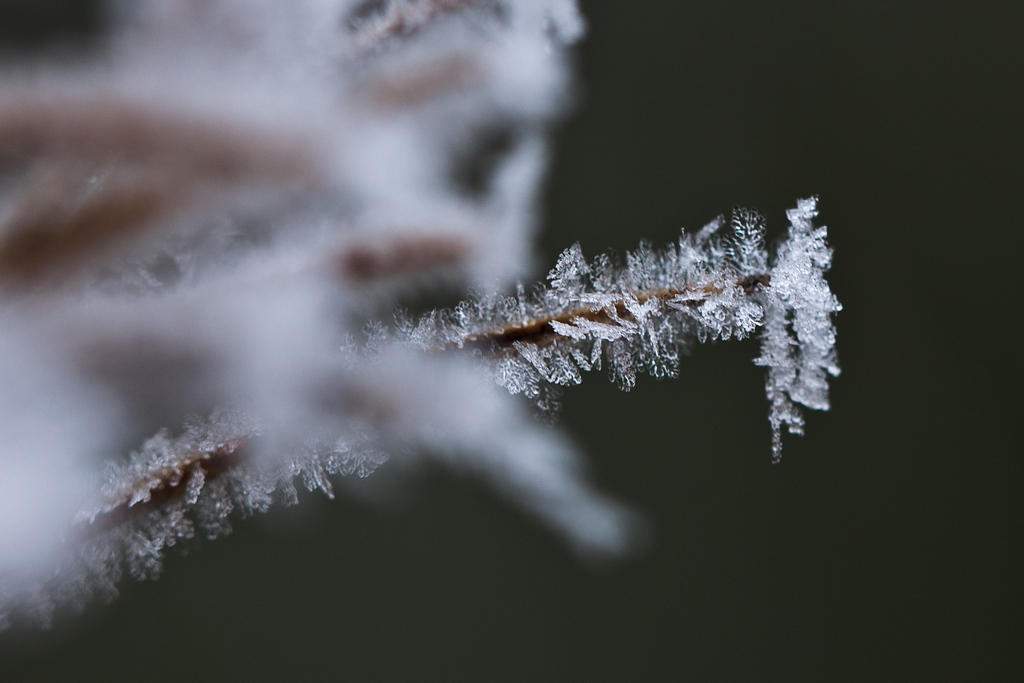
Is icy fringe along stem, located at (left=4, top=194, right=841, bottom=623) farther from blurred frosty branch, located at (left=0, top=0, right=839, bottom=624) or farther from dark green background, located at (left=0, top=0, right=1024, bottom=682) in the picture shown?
dark green background, located at (left=0, top=0, right=1024, bottom=682)

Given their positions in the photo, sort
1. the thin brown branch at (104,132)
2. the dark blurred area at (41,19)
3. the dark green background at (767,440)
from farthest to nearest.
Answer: the dark green background at (767,440) → the dark blurred area at (41,19) → the thin brown branch at (104,132)

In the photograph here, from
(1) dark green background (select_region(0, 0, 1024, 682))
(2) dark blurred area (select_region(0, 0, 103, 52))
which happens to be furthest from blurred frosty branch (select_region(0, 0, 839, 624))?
(1) dark green background (select_region(0, 0, 1024, 682))

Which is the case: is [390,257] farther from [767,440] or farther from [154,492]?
[767,440]

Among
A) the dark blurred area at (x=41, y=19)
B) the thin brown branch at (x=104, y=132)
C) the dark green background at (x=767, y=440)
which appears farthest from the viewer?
the dark green background at (x=767, y=440)

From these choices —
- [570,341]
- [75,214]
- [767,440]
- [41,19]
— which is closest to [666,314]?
[570,341]

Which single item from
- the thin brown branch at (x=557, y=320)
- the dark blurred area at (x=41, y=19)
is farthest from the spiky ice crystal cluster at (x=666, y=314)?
the dark blurred area at (x=41, y=19)

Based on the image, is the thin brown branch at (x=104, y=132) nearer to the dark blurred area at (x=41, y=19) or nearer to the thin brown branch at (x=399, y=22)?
the thin brown branch at (x=399, y=22)
